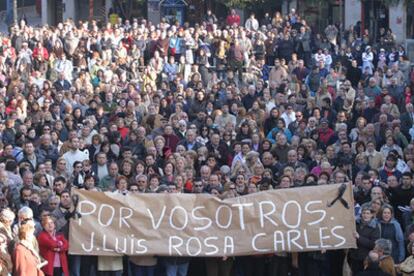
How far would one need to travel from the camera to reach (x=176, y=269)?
1684 cm

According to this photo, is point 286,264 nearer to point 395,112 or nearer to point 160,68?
point 395,112

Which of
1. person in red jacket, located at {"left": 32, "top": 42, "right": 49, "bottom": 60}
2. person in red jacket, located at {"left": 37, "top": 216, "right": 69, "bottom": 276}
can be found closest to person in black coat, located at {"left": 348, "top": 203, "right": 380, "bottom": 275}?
person in red jacket, located at {"left": 37, "top": 216, "right": 69, "bottom": 276}

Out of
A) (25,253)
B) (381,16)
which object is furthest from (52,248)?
(381,16)

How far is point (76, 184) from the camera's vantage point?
1897 cm

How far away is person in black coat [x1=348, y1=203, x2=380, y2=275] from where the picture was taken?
16.3m

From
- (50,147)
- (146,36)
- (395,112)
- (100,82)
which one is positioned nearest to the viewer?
(50,147)

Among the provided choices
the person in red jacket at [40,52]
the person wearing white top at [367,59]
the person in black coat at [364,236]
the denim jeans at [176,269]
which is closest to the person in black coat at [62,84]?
the person in red jacket at [40,52]

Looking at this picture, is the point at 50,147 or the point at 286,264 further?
the point at 50,147

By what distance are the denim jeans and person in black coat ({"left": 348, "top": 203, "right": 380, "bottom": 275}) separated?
2.30 metres

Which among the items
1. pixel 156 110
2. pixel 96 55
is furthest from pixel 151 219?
pixel 96 55

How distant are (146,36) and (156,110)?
821cm

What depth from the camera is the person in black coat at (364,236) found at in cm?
1634

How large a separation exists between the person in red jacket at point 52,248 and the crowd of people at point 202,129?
0.02m

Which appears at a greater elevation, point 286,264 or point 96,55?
point 96,55
